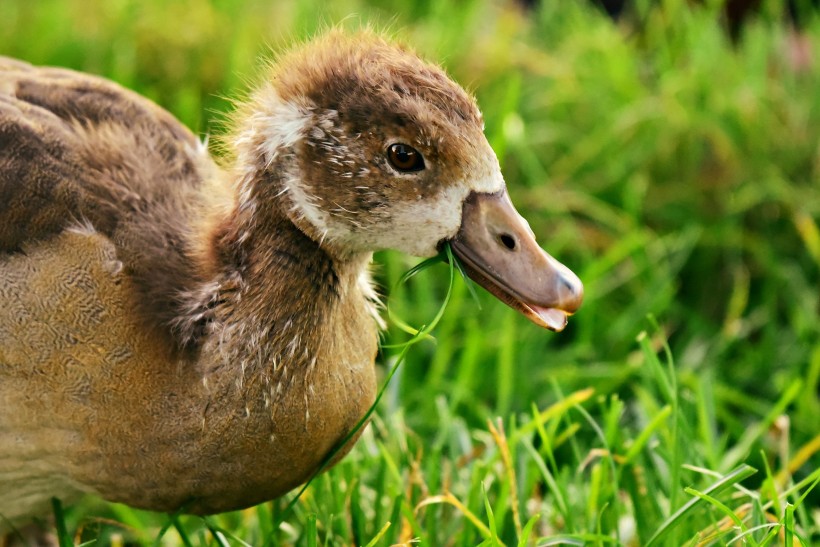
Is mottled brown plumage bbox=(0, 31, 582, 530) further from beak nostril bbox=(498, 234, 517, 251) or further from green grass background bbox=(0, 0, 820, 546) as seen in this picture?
green grass background bbox=(0, 0, 820, 546)

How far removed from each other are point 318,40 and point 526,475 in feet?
3.24

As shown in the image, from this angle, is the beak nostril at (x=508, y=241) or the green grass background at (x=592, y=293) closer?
the beak nostril at (x=508, y=241)

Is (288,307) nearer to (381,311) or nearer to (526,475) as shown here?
(526,475)

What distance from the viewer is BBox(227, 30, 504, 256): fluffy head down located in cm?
185

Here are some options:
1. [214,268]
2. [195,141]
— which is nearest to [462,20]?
[195,141]

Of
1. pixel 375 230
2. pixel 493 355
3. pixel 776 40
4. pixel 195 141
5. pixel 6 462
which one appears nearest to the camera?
pixel 375 230

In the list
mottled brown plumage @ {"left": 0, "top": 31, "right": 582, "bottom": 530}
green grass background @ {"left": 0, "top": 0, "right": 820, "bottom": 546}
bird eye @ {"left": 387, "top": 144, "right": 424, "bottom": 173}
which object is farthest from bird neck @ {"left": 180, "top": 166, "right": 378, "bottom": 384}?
green grass background @ {"left": 0, "top": 0, "right": 820, "bottom": 546}

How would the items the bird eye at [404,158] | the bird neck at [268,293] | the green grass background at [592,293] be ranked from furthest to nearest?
the green grass background at [592,293] < the bird neck at [268,293] < the bird eye at [404,158]

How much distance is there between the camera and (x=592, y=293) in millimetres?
3238

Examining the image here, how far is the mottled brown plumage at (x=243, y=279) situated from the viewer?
1880 millimetres

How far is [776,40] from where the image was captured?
13.5 ft

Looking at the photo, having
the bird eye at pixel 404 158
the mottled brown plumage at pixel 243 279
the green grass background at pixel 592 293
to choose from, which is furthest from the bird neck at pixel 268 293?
the green grass background at pixel 592 293

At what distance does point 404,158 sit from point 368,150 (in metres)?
0.06

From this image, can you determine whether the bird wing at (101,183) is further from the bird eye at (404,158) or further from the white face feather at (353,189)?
the bird eye at (404,158)
